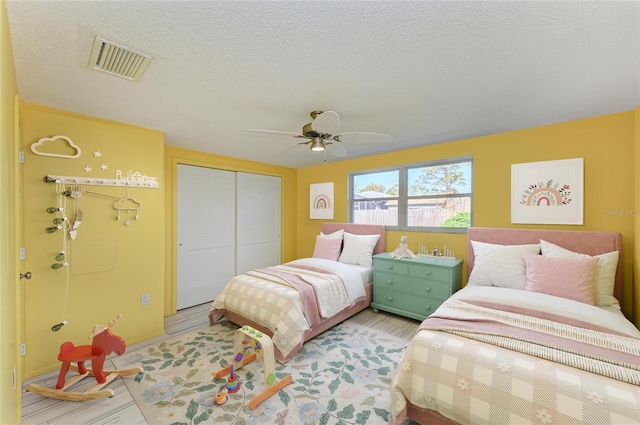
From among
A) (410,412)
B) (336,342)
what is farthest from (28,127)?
(410,412)

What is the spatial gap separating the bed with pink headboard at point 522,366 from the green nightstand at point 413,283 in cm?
86

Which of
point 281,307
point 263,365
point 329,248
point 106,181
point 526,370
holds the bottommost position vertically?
point 263,365

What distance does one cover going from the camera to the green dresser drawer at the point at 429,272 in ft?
9.39

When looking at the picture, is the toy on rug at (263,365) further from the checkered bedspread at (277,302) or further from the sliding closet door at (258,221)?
the sliding closet door at (258,221)

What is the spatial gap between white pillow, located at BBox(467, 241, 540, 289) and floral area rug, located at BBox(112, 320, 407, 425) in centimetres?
109

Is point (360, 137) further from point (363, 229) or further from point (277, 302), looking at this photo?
point (363, 229)

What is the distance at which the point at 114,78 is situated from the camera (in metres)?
1.76

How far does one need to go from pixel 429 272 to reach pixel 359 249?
42.1 inches

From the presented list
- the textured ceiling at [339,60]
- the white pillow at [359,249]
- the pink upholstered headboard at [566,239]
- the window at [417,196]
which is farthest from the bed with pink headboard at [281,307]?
the textured ceiling at [339,60]

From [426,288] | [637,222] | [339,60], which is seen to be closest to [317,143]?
[339,60]

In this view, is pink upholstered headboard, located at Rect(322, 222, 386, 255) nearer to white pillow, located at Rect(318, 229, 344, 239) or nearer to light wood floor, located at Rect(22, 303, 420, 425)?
white pillow, located at Rect(318, 229, 344, 239)

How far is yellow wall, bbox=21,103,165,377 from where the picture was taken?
7.02 ft

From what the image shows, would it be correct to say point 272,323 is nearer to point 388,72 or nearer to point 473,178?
point 388,72

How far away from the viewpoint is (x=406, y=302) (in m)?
3.16
